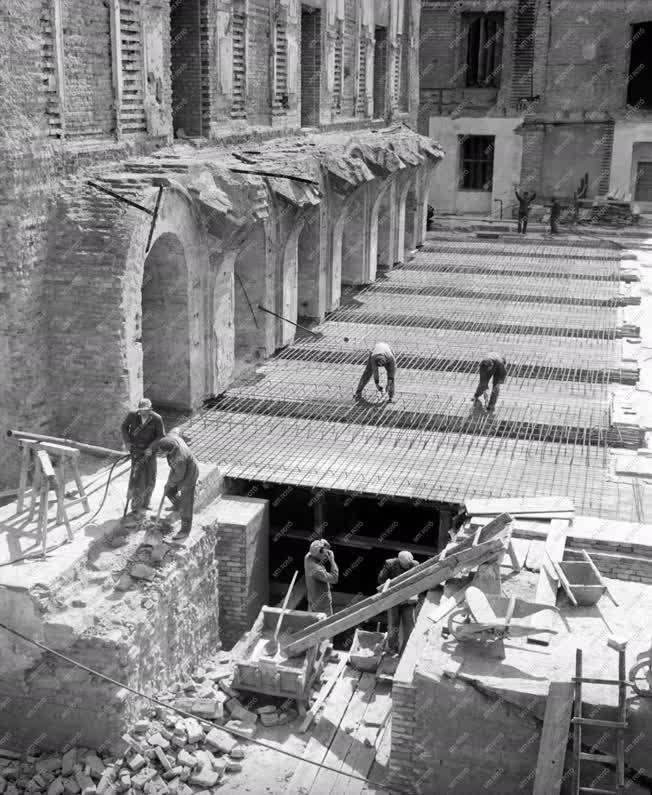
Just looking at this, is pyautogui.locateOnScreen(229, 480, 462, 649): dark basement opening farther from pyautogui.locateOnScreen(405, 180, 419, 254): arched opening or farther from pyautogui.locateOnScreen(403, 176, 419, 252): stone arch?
pyautogui.locateOnScreen(403, 176, 419, 252): stone arch

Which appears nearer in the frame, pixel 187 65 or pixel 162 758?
pixel 162 758

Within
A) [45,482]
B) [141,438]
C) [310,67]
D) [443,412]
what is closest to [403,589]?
[141,438]

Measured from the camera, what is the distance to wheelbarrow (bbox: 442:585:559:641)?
8758 mm

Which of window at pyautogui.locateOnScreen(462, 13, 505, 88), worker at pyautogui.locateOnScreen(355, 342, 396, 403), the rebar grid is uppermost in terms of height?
window at pyautogui.locateOnScreen(462, 13, 505, 88)

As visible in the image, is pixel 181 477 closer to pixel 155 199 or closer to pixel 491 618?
pixel 491 618

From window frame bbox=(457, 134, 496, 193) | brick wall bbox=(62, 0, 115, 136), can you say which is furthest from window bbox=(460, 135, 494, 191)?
brick wall bbox=(62, 0, 115, 136)

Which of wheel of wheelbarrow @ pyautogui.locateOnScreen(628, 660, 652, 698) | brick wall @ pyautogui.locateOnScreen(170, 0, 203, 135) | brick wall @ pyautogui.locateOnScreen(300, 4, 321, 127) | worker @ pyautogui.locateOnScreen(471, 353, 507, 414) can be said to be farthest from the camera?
brick wall @ pyautogui.locateOnScreen(300, 4, 321, 127)

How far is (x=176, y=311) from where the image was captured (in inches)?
574

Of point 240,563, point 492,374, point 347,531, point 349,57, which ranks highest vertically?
point 349,57

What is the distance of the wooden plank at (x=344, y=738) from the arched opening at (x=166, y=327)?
19.8 ft

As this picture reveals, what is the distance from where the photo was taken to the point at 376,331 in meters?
20.1

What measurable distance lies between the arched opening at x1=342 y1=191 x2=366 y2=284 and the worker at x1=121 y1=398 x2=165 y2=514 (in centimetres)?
1325

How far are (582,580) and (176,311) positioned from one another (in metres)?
7.26

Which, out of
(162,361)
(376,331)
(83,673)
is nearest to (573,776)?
(83,673)
